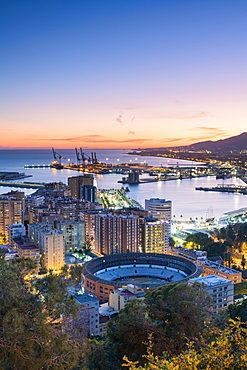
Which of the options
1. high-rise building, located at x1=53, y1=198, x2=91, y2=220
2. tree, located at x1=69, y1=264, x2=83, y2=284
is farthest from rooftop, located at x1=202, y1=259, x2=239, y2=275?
high-rise building, located at x1=53, y1=198, x2=91, y2=220

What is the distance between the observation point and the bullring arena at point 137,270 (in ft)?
17.9

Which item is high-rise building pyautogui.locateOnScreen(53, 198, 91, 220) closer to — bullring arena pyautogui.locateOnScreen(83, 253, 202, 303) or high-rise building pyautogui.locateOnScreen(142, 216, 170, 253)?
high-rise building pyautogui.locateOnScreen(142, 216, 170, 253)

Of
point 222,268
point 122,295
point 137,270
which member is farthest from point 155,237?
point 122,295

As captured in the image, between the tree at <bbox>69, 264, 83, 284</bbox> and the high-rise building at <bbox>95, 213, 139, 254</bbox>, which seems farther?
the high-rise building at <bbox>95, 213, 139, 254</bbox>

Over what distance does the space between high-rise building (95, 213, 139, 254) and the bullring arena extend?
1.15 m

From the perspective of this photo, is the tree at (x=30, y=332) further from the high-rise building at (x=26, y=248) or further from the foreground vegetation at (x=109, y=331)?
the high-rise building at (x=26, y=248)

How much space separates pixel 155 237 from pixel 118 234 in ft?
2.64

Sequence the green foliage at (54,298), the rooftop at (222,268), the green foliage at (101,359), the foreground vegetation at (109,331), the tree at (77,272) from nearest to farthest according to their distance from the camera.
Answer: the foreground vegetation at (109,331) < the green foliage at (54,298) < the green foliage at (101,359) < the rooftop at (222,268) < the tree at (77,272)

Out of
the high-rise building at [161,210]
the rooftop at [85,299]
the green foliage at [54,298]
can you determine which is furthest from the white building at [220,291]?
the high-rise building at [161,210]

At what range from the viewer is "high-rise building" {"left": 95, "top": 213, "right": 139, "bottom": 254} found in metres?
7.67

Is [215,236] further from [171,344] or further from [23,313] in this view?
[23,313]

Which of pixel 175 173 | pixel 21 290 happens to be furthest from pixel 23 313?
pixel 175 173

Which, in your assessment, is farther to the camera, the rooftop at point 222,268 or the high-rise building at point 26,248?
the high-rise building at point 26,248

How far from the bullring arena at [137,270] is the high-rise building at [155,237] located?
1184 mm
